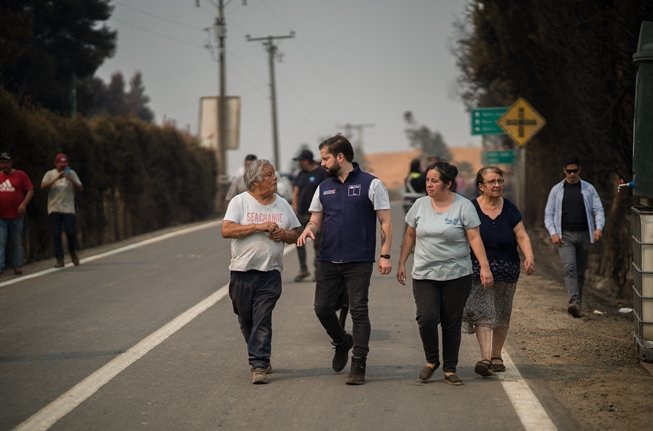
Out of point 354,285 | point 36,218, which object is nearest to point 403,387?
point 354,285

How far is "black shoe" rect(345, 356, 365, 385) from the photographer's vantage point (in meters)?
8.83

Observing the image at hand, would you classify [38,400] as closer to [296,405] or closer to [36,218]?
[296,405]

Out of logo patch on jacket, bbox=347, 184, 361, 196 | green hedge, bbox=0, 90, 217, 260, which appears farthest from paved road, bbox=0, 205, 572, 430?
green hedge, bbox=0, 90, 217, 260

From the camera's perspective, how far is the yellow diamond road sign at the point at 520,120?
23781 mm

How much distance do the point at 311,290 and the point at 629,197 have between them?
591cm

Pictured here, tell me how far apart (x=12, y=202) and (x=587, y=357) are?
1060 cm

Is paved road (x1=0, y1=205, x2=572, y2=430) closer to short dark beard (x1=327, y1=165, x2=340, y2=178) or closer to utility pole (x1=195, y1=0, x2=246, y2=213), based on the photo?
short dark beard (x1=327, y1=165, x2=340, y2=178)

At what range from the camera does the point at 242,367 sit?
31.6 feet

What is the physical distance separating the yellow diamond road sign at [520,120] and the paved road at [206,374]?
9323 mm

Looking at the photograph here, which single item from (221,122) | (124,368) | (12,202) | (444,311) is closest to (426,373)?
(444,311)

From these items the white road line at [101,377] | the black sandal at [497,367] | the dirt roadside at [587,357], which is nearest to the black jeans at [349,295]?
the black sandal at [497,367]

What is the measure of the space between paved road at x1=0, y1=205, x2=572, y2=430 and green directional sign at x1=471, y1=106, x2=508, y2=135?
48.3ft

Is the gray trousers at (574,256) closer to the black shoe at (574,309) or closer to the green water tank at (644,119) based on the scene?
the black shoe at (574,309)

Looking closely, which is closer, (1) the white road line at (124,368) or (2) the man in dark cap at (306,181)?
(1) the white road line at (124,368)
